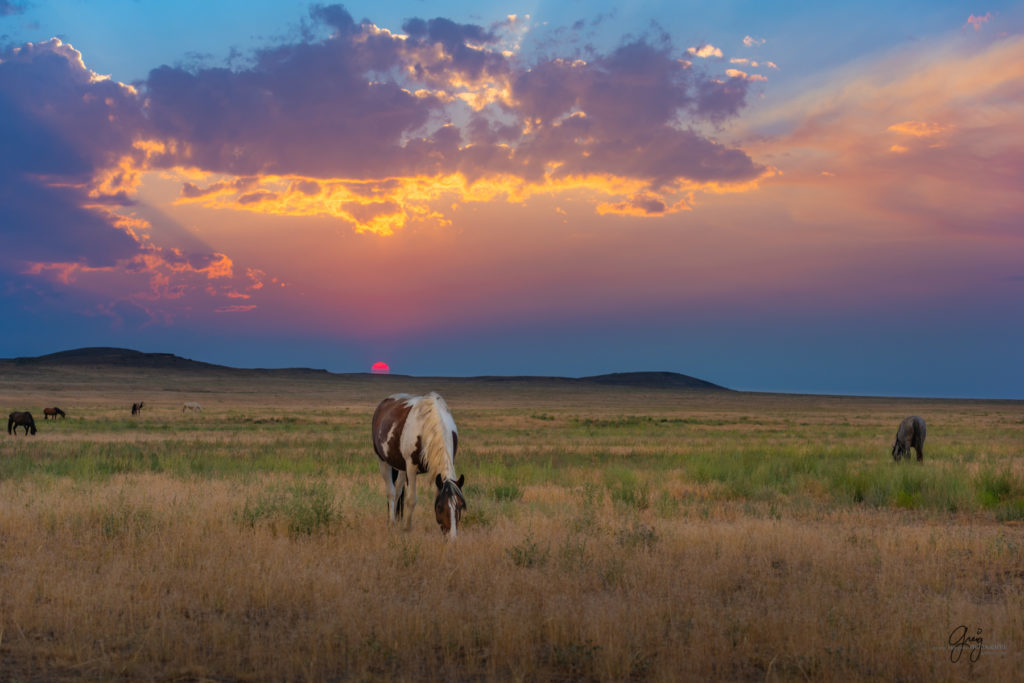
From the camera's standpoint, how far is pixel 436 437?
11250 mm

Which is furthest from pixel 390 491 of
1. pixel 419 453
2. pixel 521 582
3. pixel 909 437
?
pixel 909 437

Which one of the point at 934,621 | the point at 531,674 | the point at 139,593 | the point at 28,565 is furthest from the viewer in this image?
the point at 28,565

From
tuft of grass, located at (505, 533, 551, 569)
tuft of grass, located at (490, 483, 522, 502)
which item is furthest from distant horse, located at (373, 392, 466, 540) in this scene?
tuft of grass, located at (490, 483, 522, 502)

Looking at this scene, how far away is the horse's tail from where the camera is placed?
12258 mm

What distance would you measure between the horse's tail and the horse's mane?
1308 millimetres

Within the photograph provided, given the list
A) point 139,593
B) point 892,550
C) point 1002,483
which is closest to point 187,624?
point 139,593

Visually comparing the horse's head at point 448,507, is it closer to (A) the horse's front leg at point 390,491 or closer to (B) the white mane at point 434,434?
(B) the white mane at point 434,434

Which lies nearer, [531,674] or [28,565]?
[531,674]

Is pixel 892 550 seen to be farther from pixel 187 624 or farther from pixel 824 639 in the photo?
pixel 187 624

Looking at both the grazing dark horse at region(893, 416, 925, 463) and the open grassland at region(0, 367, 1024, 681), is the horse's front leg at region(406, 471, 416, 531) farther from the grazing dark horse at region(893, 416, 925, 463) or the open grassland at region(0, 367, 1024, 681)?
the grazing dark horse at region(893, 416, 925, 463)

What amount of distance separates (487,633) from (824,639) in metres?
2.83

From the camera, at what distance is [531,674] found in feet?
19.4

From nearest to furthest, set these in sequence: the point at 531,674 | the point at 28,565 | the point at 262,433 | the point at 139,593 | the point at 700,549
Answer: the point at 531,674 → the point at 139,593 → the point at 28,565 → the point at 700,549 → the point at 262,433

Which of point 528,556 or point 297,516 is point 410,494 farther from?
point 528,556
